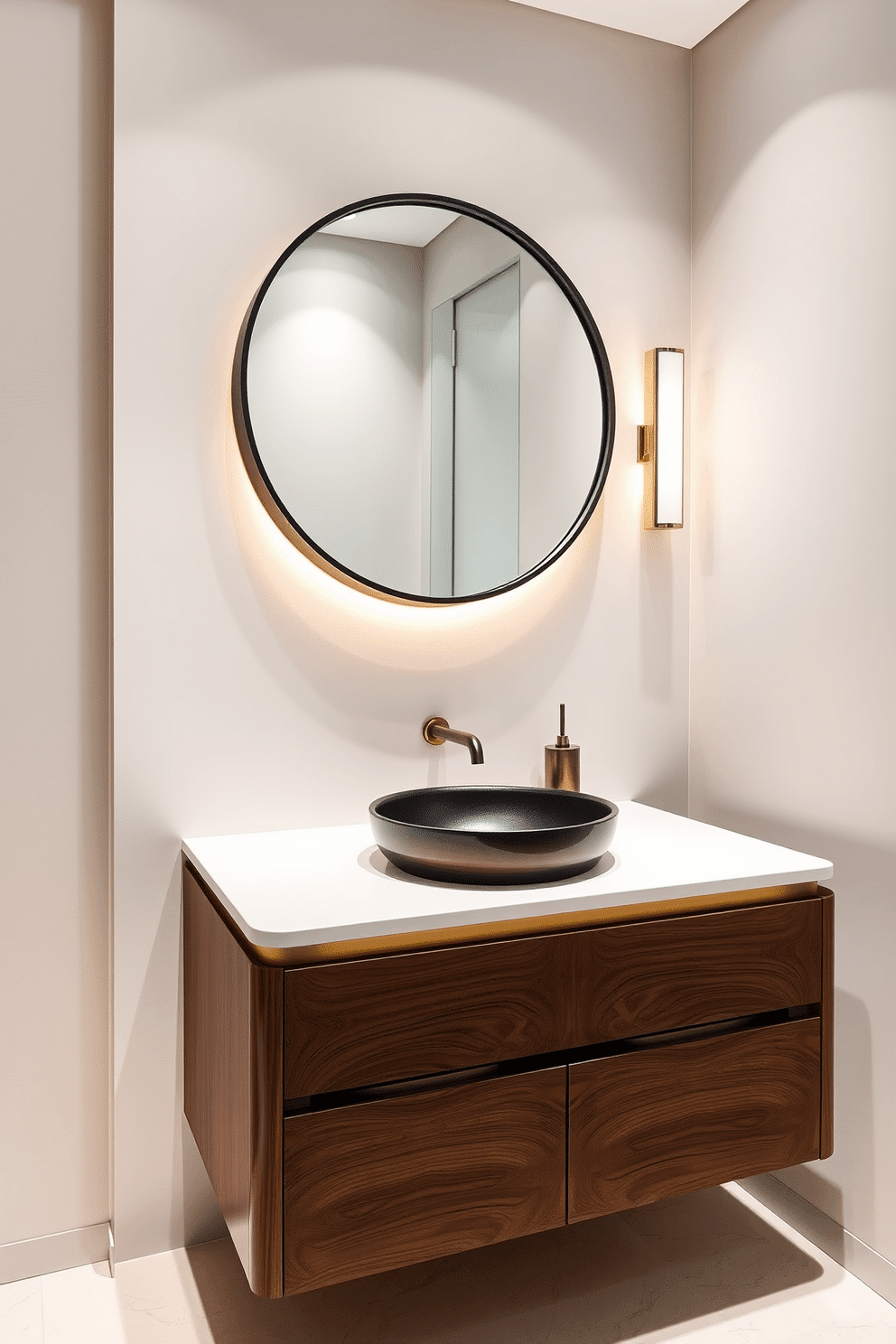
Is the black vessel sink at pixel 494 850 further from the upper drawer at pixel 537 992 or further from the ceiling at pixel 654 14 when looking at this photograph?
the ceiling at pixel 654 14

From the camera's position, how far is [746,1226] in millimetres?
1937

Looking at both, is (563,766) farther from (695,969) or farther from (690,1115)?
(690,1115)

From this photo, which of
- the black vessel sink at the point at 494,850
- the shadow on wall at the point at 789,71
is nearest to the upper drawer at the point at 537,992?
the black vessel sink at the point at 494,850

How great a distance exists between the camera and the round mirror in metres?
1.85

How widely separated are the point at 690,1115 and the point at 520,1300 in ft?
1.58

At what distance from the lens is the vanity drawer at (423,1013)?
1351 mm

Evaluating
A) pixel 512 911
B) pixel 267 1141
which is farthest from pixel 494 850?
pixel 267 1141

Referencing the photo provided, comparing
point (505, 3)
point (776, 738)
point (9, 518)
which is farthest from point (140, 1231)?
point (505, 3)

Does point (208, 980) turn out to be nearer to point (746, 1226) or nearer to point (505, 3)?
point (746, 1226)

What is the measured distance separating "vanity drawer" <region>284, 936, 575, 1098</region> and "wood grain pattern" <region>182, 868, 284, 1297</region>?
3 centimetres

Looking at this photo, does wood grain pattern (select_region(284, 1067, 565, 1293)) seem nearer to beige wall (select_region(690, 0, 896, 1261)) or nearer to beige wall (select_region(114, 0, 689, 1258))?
beige wall (select_region(114, 0, 689, 1258))

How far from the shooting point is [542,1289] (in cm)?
176

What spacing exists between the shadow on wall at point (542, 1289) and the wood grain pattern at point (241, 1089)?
0.93 ft

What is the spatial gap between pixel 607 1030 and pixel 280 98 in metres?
1.74
